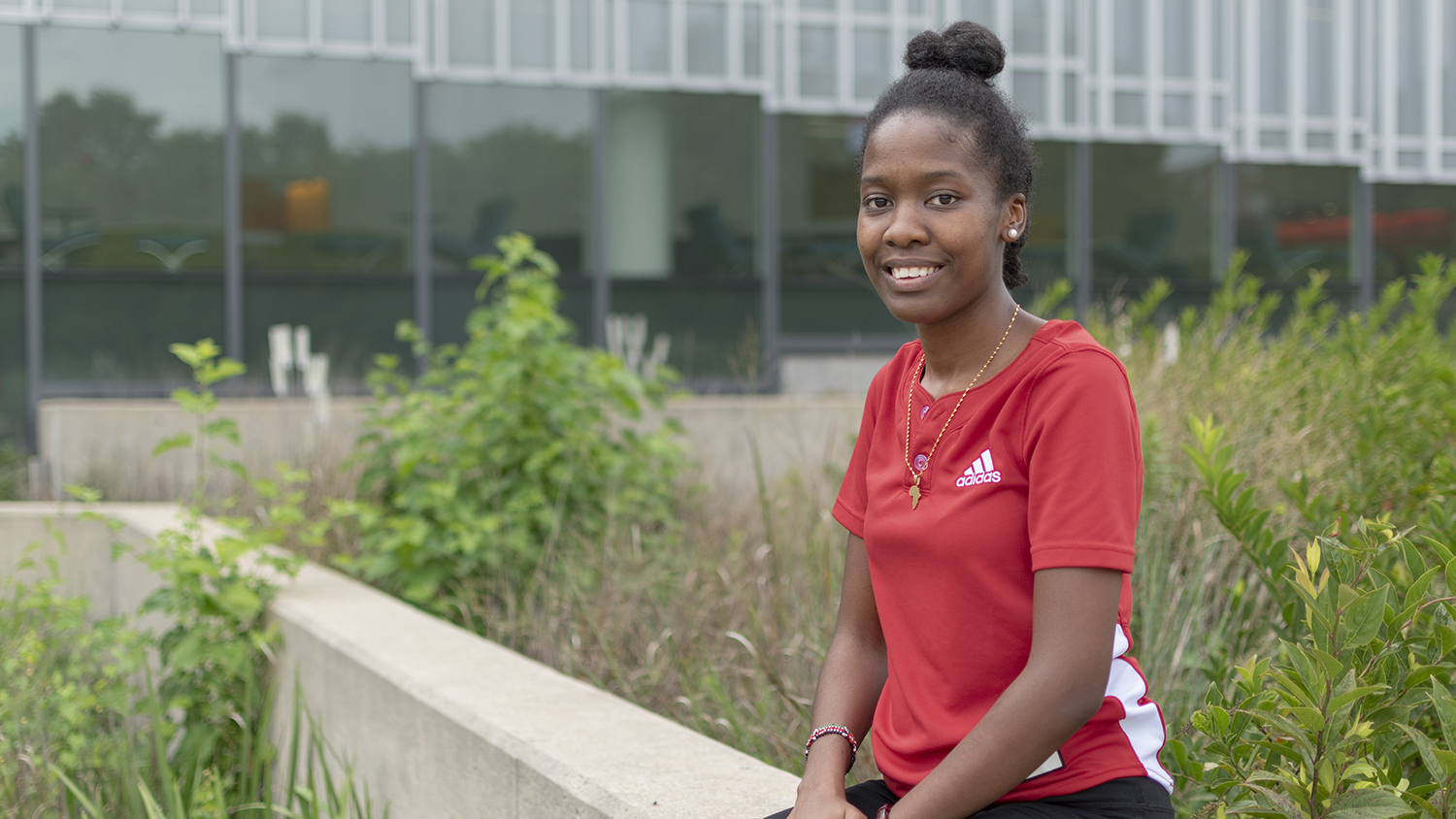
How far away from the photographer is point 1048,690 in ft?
5.00

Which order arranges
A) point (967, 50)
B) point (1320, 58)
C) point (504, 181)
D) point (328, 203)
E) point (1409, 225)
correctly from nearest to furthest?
point (967, 50)
point (328, 203)
point (504, 181)
point (1320, 58)
point (1409, 225)

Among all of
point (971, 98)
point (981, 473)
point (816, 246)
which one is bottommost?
point (981, 473)

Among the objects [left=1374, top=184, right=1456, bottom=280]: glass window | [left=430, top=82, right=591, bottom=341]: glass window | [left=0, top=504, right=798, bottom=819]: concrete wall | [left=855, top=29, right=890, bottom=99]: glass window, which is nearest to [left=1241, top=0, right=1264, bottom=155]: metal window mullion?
[left=1374, top=184, right=1456, bottom=280]: glass window

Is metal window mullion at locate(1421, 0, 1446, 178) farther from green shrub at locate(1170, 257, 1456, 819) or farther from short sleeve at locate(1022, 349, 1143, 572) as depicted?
short sleeve at locate(1022, 349, 1143, 572)

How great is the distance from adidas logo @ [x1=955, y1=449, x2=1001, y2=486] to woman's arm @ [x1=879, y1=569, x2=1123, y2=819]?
0.16 m

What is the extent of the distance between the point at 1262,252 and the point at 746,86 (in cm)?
752

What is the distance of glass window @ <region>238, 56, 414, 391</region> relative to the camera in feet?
40.3

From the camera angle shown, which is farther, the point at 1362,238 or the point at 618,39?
the point at 1362,238

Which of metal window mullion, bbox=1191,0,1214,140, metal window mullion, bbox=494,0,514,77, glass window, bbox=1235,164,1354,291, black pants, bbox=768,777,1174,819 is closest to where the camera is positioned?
black pants, bbox=768,777,1174,819

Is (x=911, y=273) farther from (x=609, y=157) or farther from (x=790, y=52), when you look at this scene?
(x=790, y=52)

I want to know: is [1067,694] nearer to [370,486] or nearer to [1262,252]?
[370,486]

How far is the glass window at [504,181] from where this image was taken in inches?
Result: 507

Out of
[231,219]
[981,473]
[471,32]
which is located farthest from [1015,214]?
[471,32]

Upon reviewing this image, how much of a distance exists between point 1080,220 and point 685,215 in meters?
5.17
